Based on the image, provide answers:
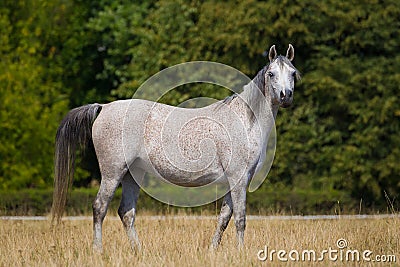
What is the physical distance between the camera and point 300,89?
18156mm

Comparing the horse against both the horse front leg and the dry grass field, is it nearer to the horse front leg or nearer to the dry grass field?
the horse front leg

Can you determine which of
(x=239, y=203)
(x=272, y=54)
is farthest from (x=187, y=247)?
(x=272, y=54)

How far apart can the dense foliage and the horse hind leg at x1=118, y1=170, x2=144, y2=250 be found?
8190 millimetres

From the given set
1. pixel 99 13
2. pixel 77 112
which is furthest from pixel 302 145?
pixel 77 112

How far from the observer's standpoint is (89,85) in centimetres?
2364

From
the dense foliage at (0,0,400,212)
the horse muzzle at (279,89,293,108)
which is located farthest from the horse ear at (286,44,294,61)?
the dense foliage at (0,0,400,212)

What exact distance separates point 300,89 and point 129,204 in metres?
10.7

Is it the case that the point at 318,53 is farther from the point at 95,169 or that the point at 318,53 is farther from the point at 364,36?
the point at 95,169

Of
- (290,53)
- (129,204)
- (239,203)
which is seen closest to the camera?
(239,203)

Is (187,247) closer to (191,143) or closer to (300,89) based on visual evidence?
(191,143)

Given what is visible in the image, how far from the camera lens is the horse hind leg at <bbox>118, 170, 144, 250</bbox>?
8.12 metres

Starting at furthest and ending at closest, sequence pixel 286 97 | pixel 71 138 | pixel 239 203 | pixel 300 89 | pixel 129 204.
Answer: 1. pixel 300 89
2. pixel 71 138
3. pixel 129 204
4. pixel 239 203
5. pixel 286 97

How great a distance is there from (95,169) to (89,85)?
3.88 meters

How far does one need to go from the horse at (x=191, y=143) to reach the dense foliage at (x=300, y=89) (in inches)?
332
